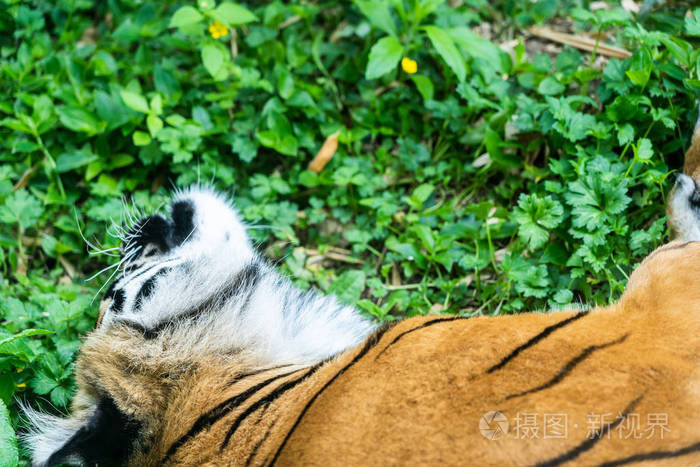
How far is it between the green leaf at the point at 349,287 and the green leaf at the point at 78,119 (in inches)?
47.7

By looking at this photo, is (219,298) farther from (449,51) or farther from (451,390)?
(449,51)

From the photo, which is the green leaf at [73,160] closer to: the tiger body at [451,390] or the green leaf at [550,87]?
the tiger body at [451,390]

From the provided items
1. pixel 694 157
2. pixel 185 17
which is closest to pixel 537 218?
pixel 694 157

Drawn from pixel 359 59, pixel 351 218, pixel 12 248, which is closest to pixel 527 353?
pixel 351 218

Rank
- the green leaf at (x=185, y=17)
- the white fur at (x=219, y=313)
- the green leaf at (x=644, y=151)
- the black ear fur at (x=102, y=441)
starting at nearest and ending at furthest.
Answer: the black ear fur at (x=102, y=441) → the white fur at (x=219, y=313) → the green leaf at (x=644, y=151) → the green leaf at (x=185, y=17)

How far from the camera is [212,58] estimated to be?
242 cm

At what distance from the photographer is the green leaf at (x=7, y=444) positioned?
157cm

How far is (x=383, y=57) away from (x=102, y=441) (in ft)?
5.45

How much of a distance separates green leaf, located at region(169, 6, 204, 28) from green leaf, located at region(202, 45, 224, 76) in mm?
117

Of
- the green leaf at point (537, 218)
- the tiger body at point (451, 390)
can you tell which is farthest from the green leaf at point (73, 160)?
the green leaf at point (537, 218)

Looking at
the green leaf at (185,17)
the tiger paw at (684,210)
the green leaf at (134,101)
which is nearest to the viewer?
the tiger paw at (684,210)

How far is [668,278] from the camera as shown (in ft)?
4.66

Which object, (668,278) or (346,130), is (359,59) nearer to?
(346,130)

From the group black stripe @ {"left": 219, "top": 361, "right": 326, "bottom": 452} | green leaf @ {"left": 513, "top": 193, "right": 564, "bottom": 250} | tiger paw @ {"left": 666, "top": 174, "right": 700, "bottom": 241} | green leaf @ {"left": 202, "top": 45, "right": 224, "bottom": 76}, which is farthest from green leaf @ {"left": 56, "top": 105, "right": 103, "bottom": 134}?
tiger paw @ {"left": 666, "top": 174, "right": 700, "bottom": 241}
